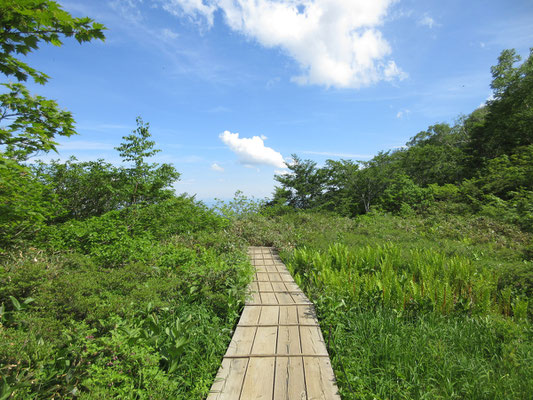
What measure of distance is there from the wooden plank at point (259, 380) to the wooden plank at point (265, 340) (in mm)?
121

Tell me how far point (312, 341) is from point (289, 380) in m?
0.66

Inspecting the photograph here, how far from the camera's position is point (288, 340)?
2.79 meters

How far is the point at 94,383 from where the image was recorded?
1.87 m

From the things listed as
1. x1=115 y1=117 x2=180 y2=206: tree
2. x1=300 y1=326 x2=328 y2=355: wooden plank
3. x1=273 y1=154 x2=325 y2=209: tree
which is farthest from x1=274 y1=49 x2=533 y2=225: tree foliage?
x1=300 y1=326 x2=328 y2=355: wooden plank

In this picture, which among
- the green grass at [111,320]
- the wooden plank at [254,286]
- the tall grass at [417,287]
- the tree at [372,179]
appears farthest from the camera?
the tree at [372,179]

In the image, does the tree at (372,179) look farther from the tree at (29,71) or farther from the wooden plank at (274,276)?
the tree at (29,71)

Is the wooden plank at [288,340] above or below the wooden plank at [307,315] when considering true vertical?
below

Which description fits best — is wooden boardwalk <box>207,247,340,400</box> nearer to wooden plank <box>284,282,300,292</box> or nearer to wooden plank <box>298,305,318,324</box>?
wooden plank <box>298,305,318,324</box>

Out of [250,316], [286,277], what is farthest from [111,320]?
[286,277]

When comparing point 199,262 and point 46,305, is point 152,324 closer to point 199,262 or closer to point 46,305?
point 46,305

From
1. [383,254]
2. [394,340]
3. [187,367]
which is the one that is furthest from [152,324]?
[383,254]

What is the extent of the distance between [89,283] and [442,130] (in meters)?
44.1

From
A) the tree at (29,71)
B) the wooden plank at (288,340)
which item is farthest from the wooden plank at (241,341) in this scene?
the tree at (29,71)

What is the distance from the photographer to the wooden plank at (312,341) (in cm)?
261
